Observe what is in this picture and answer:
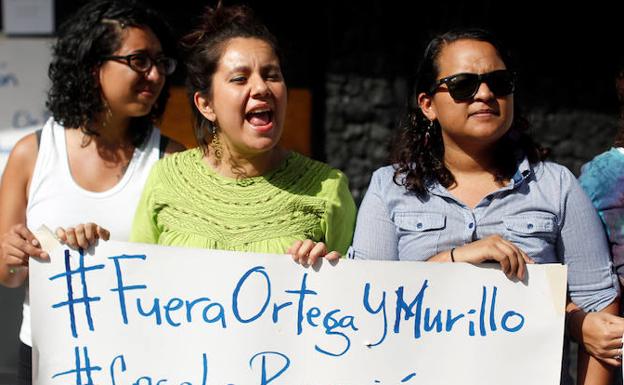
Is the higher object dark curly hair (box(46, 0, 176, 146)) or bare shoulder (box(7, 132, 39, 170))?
dark curly hair (box(46, 0, 176, 146))

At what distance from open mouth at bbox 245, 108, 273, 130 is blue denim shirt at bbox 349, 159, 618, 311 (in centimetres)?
35

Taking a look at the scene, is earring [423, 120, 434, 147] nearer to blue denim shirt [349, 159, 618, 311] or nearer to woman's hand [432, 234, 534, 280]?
blue denim shirt [349, 159, 618, 311]

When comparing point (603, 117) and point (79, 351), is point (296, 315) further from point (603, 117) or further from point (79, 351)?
point (603, 117)

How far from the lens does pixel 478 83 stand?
2.31 meters

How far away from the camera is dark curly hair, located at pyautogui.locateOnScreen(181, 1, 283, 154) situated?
2623 millimetres

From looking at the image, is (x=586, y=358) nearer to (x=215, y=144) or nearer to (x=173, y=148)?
(x=215, y=144)

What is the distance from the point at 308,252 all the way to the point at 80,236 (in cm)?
60

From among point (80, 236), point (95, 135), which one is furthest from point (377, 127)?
point (80, 236)

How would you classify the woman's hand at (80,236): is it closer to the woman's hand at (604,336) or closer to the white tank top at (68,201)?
the white tank top at (68,201)

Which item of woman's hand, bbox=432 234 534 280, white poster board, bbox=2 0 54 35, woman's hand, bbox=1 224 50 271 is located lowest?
woman's hand, bbox=1 224 50 271

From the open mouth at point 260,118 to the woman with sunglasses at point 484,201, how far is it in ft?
1.08

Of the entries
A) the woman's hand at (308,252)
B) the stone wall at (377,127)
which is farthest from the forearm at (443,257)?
the stone wall at (377,127)

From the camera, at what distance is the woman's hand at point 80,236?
2424 mm

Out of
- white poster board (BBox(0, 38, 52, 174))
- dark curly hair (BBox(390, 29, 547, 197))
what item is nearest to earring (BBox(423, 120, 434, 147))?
dark curly hair (BBox(390, 29, 547, 197))
